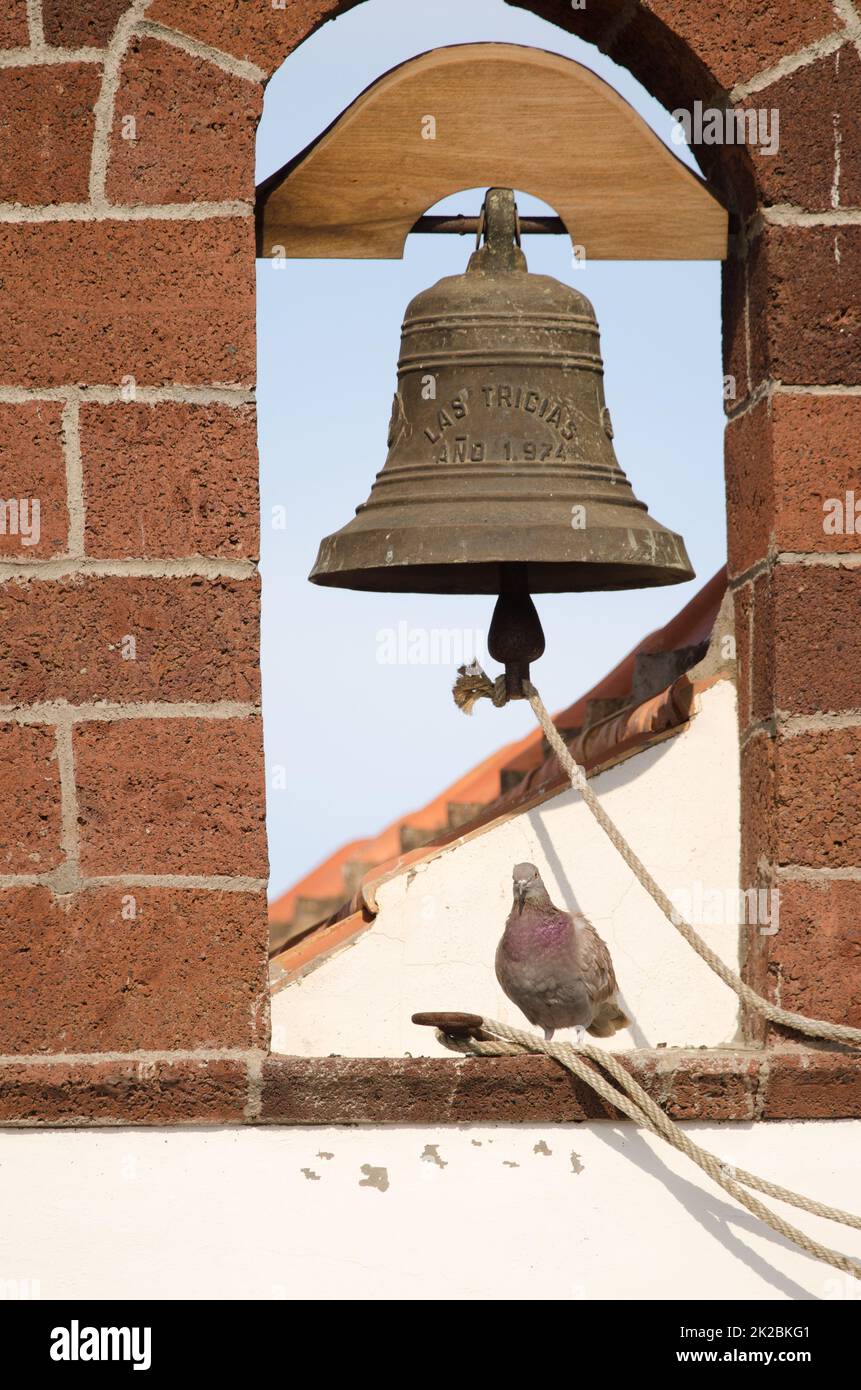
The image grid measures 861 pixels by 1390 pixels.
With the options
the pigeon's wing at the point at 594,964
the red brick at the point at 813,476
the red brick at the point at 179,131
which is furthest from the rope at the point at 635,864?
the red brick at the point at 179,131

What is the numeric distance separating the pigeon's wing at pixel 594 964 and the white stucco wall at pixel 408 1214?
0.94 ft

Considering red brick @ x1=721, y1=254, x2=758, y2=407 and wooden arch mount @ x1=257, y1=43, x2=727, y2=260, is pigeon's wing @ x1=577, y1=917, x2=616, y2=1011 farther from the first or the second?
wooden arch mount @ x1=257, y1=43, x2=727, y2=260

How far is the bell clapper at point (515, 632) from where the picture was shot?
3.88m

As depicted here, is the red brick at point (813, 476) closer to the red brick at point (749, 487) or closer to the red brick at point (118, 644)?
the red brick at point (749, 487)

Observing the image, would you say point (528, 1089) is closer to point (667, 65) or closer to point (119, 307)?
point (119, 307)

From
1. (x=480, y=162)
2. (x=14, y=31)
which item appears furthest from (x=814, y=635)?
(x=14, y=31)

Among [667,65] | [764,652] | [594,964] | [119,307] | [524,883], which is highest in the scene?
[667,65]

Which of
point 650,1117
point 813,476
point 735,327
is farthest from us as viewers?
point 735,327

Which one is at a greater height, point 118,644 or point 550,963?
point 118,644

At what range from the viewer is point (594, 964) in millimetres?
3762

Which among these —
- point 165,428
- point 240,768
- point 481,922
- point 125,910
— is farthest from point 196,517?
point 481,922

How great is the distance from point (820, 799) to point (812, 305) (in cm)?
83
